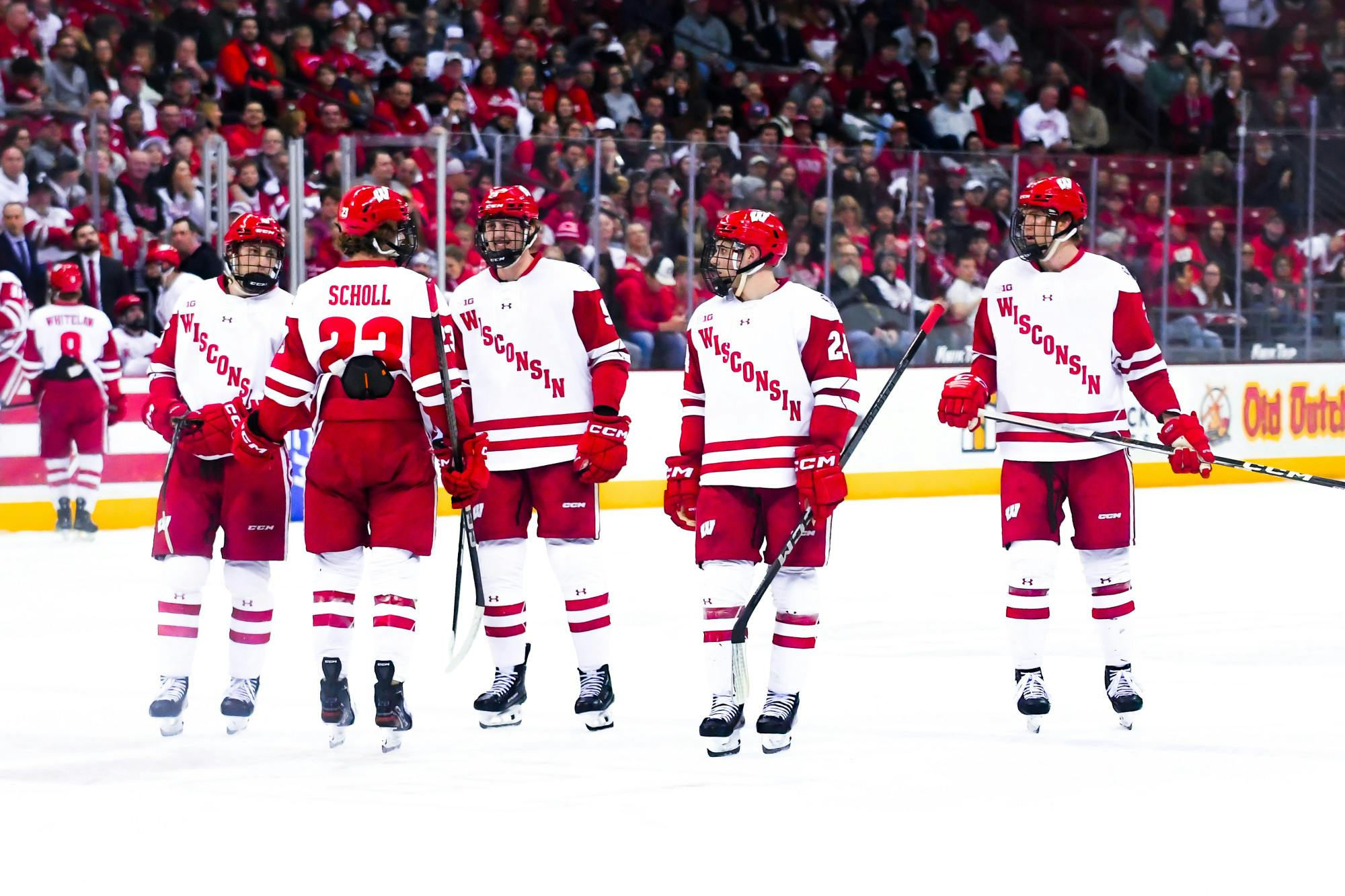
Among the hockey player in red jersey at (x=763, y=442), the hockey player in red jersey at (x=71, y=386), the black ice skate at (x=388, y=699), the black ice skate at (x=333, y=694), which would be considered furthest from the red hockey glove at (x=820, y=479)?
the hockey player in red jersey at (x=71, y=386)

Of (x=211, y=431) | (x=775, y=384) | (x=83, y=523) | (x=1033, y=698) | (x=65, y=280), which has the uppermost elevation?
(x=65, y=280)

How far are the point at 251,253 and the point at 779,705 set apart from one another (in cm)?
179

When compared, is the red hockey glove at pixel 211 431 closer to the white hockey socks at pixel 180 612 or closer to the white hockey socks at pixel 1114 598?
the white hockey socks at pixel 180 612

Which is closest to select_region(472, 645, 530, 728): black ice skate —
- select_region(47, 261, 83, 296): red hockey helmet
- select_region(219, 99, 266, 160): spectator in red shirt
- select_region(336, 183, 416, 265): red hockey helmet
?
select_region(336, 183, 416, 265): red hockey helmet

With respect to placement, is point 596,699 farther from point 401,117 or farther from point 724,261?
point 401,117

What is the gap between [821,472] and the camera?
4.65 meters

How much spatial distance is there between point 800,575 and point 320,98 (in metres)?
8.45

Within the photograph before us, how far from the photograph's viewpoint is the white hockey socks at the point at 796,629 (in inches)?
190

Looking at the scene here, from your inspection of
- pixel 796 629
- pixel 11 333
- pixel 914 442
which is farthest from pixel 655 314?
pixel 796 629

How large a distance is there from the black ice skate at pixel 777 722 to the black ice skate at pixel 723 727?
Result: 0.19 ft

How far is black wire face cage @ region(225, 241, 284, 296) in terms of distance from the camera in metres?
5.01

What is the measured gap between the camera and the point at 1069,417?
5.10 meters

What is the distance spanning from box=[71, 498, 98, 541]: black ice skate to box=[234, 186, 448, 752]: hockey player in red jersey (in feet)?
17.2

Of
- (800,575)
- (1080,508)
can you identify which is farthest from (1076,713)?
(800,575)
